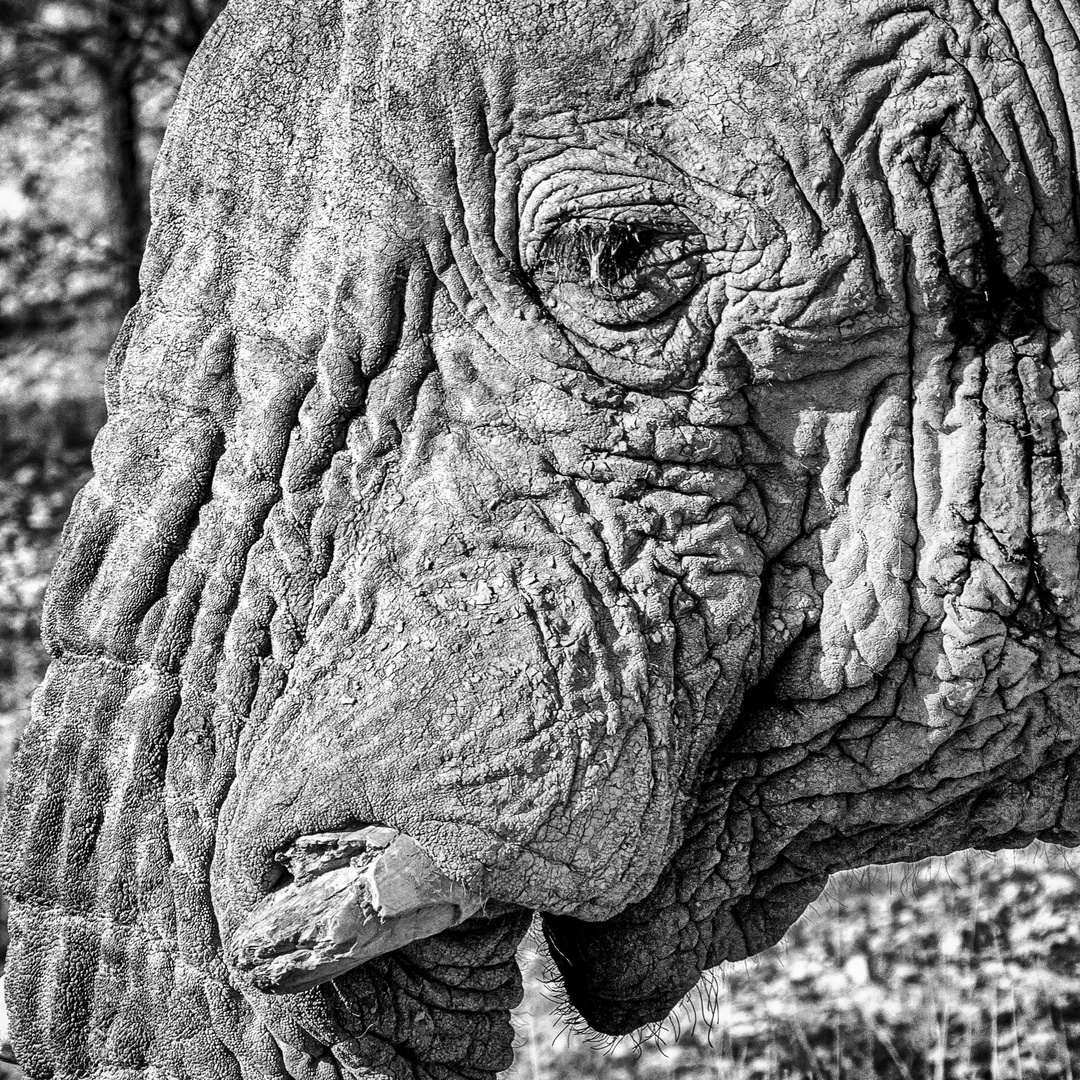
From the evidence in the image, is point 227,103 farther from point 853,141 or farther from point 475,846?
point 475,846

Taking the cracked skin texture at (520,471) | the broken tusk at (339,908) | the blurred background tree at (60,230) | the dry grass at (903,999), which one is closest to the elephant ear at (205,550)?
the cracked skin texture at (520,471)

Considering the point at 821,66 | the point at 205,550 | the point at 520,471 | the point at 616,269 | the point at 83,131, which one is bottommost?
the point at 205,550

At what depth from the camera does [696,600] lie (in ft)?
8.73

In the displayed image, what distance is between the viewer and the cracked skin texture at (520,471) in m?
2.53

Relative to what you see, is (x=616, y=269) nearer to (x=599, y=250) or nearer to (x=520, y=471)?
(x=599, y=250)

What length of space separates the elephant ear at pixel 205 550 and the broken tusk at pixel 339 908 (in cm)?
19

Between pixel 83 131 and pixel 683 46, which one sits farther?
pixel 83 131

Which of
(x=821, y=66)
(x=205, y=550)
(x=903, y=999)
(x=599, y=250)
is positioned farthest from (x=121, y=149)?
(x=821, y=66)

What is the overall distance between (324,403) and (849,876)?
2194 mm

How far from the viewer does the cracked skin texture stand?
2.53 m

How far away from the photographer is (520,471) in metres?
2.59

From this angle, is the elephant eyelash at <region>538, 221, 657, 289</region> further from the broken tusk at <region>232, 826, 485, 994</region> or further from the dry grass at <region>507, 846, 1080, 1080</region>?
the dry grass at <region>507, 846, 1080, 1080</region>

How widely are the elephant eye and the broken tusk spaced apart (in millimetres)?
848

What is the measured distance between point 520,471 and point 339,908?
2.31 ft
